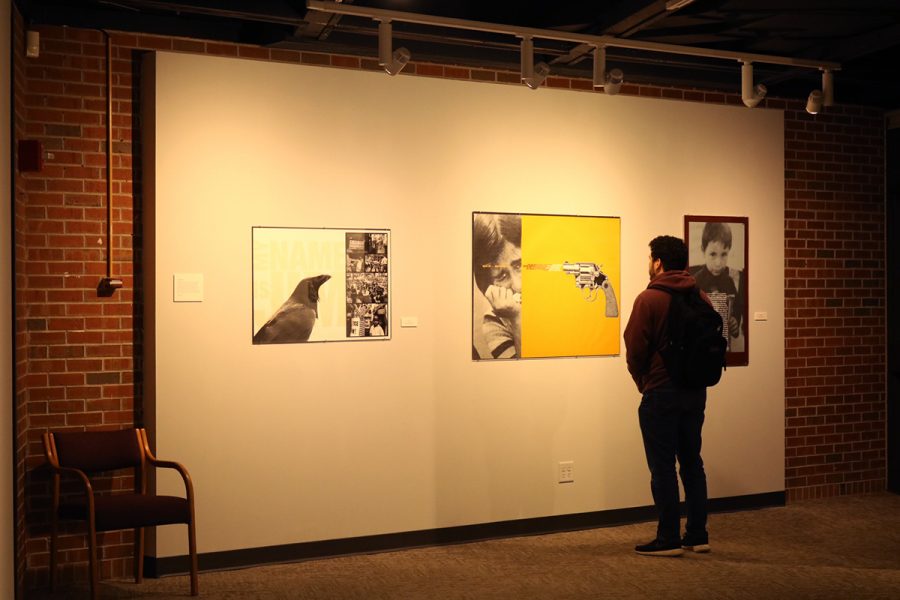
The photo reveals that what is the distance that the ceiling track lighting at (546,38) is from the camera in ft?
14.9

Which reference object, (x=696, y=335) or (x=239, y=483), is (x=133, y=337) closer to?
(x=239, y=483)

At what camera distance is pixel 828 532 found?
5.57 m

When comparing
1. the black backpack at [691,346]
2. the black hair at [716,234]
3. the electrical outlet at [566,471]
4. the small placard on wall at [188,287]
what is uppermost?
the black hair at [716,234]

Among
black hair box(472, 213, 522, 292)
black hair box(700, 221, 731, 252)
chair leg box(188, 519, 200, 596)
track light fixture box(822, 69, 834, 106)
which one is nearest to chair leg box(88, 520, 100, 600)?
chair leg box(188, 519, 200, 596)

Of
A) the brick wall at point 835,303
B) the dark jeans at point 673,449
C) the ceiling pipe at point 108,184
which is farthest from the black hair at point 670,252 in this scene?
the ceiling pipe at point 108,184

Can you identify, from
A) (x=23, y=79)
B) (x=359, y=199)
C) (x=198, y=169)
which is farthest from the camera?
(x=359, y=199)

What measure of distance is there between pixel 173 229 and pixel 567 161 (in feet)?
8.10

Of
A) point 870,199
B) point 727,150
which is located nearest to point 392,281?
point 727,150

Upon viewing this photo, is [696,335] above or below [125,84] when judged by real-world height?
below

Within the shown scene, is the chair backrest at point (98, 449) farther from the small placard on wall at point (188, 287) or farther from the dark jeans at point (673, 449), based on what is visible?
the dark jeans at point (673, 449)

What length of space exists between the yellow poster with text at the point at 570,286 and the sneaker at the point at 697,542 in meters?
1.28

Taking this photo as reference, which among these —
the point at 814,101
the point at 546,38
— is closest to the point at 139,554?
the point at 546,38

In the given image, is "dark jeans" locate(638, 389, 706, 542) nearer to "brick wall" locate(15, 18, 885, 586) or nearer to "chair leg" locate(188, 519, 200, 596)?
"chair leg" locate(188, 519, 200, 596)

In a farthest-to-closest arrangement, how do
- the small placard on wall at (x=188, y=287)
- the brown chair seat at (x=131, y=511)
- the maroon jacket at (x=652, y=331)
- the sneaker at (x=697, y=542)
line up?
the sneaker at (x=697, y=542) < the maroon jacket at (x=652, y=331) < the small placard on wall at (x=188, y=287) < the brown chair seat at (x=131, y=511)
